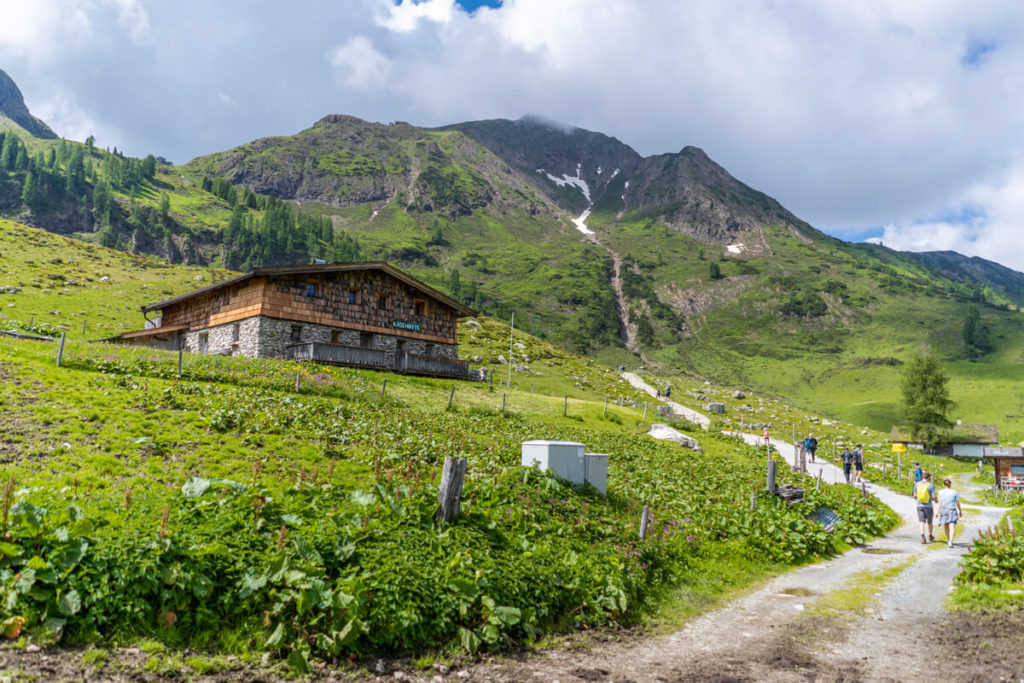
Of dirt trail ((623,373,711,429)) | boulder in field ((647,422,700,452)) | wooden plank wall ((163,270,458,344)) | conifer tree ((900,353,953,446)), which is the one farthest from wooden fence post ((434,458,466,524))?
conifer tree ((900,353,953,446))

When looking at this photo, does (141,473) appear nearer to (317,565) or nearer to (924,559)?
(317,565)

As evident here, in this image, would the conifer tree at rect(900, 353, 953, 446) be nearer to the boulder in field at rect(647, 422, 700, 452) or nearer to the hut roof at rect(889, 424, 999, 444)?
the hut roof at rect(889, 424, 999, 444)

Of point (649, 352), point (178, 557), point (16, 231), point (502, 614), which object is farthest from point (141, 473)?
point (649, 352)

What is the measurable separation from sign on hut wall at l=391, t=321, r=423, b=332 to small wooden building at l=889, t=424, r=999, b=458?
226 feet

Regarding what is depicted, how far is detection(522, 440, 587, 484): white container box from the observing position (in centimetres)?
1759

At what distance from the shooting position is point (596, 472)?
729 inches

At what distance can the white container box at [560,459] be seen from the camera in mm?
17594

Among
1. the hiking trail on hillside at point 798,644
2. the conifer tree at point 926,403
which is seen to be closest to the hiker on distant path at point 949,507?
the hiking trail on hillside at point 798,644

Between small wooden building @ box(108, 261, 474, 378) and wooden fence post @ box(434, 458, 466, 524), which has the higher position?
small wooden building @ box(108, 261, 474, 378)

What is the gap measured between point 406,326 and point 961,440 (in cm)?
7827

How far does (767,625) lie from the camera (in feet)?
38.6

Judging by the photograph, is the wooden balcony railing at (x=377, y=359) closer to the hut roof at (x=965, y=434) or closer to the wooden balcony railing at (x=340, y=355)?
the wooden balcony railing at (x=340, y=355)

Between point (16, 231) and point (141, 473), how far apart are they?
12107 centimetres

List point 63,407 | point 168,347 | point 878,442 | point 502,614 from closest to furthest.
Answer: point 502,614
point 63,407
point 168,347
point 878,442
